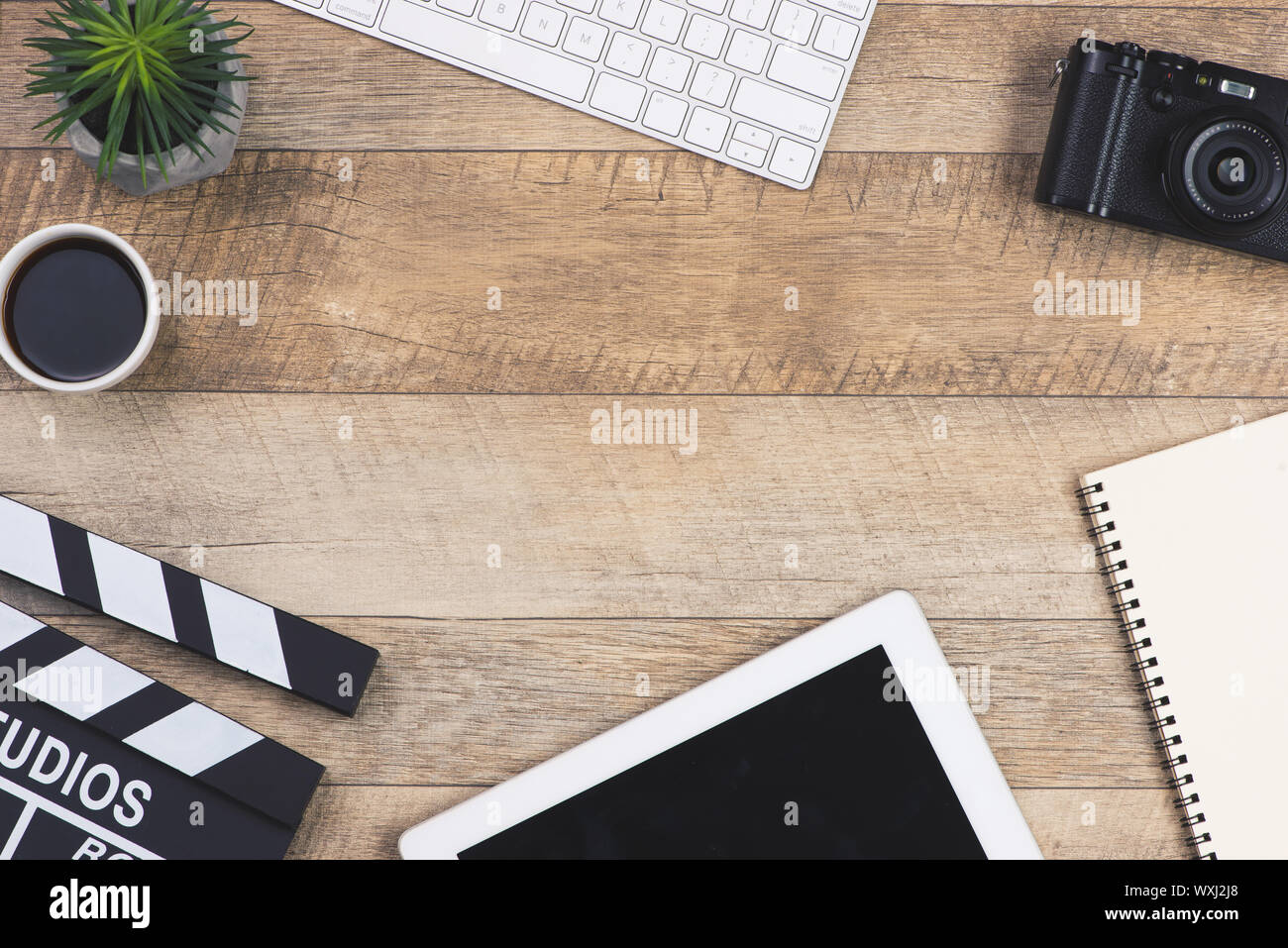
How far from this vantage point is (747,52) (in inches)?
27.0

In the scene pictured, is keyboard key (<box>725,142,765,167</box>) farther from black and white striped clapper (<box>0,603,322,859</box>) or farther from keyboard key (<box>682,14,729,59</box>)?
black and white striped clapper (<box>0,603,322,859</box>)

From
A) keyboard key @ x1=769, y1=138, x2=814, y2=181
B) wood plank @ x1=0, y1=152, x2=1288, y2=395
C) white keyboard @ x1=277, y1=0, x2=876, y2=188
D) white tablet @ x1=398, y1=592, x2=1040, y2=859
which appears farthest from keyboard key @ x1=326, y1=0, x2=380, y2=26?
white tablet @ x1=398, y1=592, x2=1040, y2=859

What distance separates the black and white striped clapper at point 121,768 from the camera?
2.16 ft

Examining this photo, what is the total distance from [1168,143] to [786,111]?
28cm

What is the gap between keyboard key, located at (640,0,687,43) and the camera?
2.25 feet

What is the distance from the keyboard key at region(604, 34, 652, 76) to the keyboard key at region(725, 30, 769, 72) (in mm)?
64

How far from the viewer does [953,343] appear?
71cm

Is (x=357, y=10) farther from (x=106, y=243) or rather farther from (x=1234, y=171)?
(x=1234, y=171)

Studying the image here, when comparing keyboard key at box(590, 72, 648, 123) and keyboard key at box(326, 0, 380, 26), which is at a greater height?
keyboard key at box(326, 0, 380, 26)

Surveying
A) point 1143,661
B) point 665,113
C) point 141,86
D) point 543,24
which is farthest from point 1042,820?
point 141,86

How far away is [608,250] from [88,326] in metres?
0.38

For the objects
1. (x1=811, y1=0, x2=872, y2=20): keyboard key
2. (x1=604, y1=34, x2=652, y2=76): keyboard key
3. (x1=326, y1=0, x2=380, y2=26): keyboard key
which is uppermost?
(x1=811, y1=0, x2=872, y2=20): keyboard key

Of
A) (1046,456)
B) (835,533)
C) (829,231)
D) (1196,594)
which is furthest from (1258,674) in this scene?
(829,231)

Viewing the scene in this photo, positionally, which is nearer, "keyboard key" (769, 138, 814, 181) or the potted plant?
the potted plant
